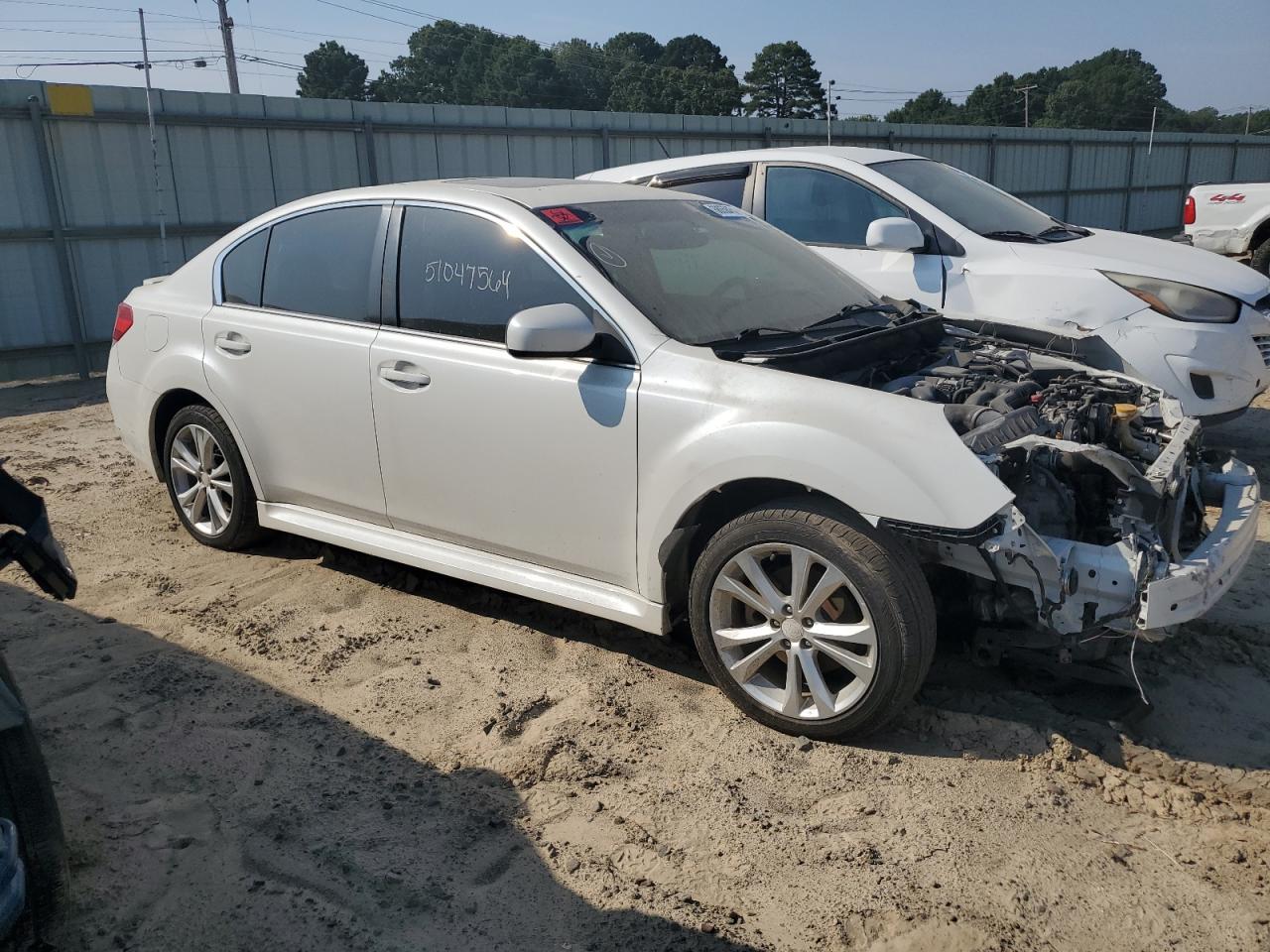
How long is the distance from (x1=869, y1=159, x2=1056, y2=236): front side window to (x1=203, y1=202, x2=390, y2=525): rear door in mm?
3695

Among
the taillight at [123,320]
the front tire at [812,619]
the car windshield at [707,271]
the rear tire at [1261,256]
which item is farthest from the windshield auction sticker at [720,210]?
the rear tire at [1261,256]

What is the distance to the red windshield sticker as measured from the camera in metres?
4.00

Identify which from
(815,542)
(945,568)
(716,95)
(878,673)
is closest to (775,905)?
(878,673)

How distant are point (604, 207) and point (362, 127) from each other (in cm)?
953

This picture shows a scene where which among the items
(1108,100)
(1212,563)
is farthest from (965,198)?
(1108,100)

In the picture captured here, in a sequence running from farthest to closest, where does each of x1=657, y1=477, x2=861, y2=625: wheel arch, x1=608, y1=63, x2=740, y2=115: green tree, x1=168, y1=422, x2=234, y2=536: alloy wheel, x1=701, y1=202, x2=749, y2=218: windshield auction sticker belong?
x1=608, y1=63, x2=740, y2=115: green tree, x1=168, y1=422, x2=234, y2=536: alloy wheel, x1=701, y1=202, x2=749, y2=218: windshield auction sticker, x1=657, y1=477, x2=861, y2=625: wheel arch

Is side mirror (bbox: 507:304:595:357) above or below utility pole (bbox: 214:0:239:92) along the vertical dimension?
below

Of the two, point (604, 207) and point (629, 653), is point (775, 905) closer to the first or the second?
point (629, 653)

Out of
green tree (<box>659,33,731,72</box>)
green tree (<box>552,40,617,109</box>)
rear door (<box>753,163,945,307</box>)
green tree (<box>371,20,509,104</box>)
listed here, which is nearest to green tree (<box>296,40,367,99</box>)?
green tree (<box>371,20,509,104</box>)

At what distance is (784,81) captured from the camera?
79.3 metres

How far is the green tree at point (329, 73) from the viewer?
75.6 metres

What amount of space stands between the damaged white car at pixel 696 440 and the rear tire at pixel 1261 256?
10.8 metres

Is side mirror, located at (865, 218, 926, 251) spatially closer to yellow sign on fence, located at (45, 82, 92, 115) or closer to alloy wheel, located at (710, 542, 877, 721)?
alloy wheel, located at (710, 542, 877, 721)

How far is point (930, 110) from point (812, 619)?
8853 centimetres
